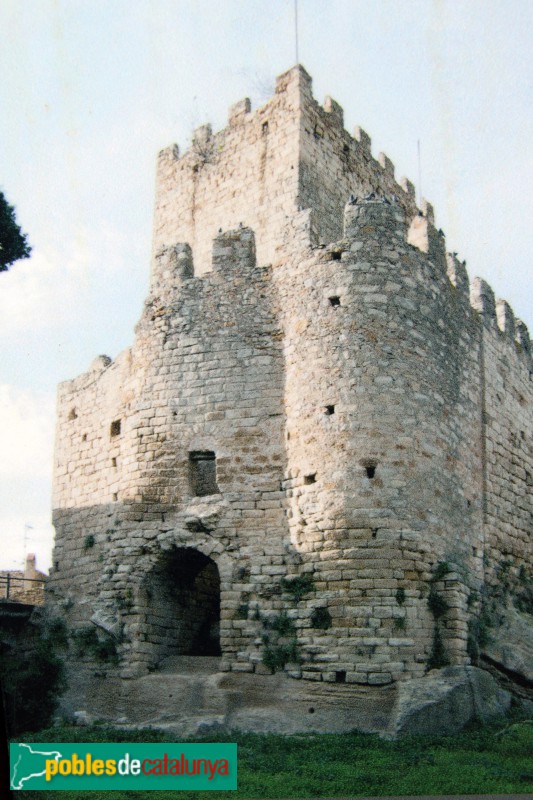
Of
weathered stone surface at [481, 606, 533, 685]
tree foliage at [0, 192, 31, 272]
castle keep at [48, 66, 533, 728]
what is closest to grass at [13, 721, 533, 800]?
castle keep at [48, 66, 533, 728]

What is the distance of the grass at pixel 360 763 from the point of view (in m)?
10.2

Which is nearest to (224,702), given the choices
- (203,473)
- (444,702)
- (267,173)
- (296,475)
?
(444,702)

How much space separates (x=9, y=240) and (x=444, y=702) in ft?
28.5

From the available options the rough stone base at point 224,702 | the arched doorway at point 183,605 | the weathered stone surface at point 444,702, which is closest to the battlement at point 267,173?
the arched doorway at point 183,605

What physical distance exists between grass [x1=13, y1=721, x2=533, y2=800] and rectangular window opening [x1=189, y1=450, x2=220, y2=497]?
387cm

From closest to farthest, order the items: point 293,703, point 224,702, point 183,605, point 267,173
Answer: point 293,703, point 224,702, point 183,605, point 267,173

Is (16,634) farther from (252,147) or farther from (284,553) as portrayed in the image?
(252,147)

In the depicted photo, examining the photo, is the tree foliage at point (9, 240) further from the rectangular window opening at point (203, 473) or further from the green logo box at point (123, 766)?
the green logo box at point (123, 766)

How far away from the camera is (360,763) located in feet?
36.7

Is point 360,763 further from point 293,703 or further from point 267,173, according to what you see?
point 267,173

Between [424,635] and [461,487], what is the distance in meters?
2.87

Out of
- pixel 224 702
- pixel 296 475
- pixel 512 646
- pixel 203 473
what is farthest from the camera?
pixel 203 473

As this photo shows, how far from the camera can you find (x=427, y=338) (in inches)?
602

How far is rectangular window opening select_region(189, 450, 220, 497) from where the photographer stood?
50.0ft
